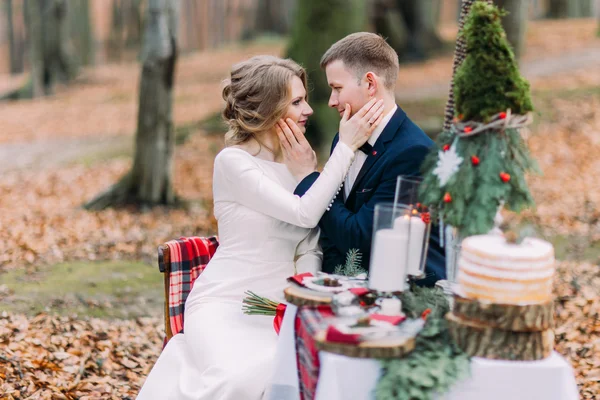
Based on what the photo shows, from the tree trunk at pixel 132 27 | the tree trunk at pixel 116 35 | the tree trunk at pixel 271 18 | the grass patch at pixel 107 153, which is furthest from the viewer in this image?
the tree trunk at pixel 132 27

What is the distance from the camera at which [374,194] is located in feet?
12.0

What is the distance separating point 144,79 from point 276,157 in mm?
6071

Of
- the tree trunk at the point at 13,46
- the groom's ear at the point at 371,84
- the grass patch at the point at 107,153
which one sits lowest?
the grass patch at the point at 107,153

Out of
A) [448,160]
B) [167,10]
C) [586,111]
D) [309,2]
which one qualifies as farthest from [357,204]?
[586,111]

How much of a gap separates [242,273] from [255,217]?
0.93 ft

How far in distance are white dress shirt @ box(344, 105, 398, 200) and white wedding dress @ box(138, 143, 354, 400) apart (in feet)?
0.93

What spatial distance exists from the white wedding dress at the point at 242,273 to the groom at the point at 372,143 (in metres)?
0.15

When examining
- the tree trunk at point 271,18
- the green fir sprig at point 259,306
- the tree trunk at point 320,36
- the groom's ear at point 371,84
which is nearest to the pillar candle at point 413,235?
the green fir sprig at point 259,306

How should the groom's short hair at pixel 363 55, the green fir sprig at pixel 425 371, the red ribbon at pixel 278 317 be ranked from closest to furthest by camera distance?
1. the green fir sprig at pixel 425 371
2. the red ribbon at pixel 278 317
3. the groom's short hair at pixel 363 55

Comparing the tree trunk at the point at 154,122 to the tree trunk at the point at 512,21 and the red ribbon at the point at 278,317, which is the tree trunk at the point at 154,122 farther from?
the red ribbon at the point at 278,317

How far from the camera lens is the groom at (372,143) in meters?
Result: 3.60

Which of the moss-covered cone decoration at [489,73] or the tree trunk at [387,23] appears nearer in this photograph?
the moss-covered cone decoration at [489,73]

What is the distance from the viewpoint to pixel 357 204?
3.75 m

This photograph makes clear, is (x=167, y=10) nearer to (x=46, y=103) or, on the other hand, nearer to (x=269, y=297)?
(x=269, y=297)
